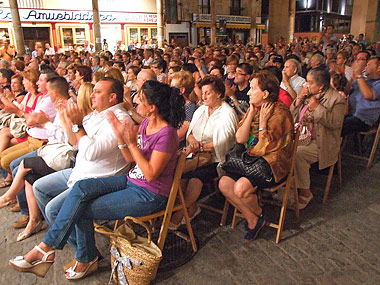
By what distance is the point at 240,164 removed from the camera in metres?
2.79

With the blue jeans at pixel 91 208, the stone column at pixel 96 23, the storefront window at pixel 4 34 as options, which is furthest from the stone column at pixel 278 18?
the blue jeans at pixel 91 208

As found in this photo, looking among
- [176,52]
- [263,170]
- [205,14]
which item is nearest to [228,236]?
[263,170]

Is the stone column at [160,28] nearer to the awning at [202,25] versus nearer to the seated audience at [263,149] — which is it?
the awning at [202,25]

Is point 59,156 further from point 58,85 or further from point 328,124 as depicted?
point 328,124

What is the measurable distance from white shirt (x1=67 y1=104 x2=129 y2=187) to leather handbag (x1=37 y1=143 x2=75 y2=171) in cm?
39

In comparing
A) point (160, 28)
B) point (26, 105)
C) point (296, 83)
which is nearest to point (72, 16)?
point (160, 28)

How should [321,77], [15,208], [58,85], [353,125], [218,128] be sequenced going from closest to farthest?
[218,128]
[321,77]
[58,85]
[15,208]
[353,125]

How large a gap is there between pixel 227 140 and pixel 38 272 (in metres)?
1.86

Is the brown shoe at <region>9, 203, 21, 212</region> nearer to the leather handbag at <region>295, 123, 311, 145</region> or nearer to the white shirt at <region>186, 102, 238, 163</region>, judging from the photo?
the white shirt at <region>186, 102, 238, 163</region>

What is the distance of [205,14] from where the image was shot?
85.8 ft

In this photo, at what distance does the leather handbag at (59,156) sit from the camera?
3.06 metres

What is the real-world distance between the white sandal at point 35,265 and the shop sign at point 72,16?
18.9 meters

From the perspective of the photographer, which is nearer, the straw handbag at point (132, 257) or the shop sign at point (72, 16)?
the straw handbag at point (132, 257)

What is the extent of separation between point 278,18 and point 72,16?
62.4ft
